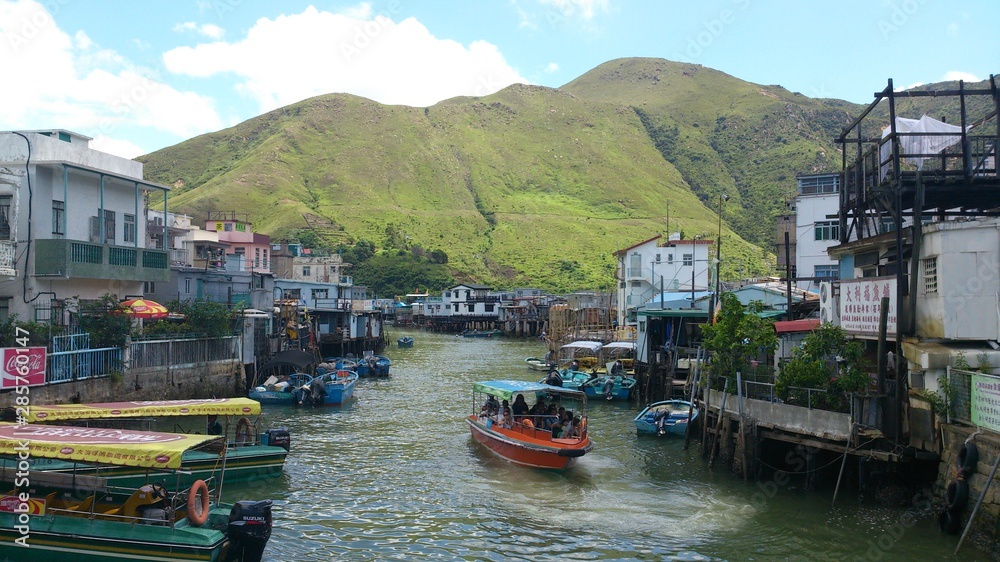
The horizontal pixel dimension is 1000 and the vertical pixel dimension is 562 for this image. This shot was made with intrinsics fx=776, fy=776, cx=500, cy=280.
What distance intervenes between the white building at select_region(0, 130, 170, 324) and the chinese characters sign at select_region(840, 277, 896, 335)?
1109 inches

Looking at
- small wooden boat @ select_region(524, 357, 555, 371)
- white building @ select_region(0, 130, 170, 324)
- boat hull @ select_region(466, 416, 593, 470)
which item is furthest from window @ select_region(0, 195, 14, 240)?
small wooden boat @ select_region(524, 357, 555, 371)

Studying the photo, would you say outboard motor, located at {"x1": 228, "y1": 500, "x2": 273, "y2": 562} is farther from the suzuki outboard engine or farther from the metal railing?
the metal railing

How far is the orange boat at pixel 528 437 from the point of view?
24.7m

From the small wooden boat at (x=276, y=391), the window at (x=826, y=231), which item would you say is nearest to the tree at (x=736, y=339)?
the window at (x=826, y=231)

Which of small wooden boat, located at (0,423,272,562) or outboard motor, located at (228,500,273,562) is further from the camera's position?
outboard motor, located at (228,500,273,562)

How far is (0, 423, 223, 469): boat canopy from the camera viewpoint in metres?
14.6

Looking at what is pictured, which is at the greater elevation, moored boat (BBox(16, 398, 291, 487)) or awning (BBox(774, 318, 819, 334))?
awning (BBox(774, 318, 819, 334))

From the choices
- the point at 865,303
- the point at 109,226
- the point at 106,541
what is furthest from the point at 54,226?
the point at 865,303

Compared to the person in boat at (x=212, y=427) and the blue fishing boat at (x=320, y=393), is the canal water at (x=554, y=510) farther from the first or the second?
the blue fishing boat at (x=320, y=393)

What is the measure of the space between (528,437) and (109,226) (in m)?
21.7

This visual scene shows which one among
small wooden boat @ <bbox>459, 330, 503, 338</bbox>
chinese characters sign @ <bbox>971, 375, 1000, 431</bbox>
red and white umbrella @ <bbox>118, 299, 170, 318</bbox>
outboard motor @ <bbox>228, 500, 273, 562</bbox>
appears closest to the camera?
outboard motor @ <bbox>228, 500, 273, 562</bbox>

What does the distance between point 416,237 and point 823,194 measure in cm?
11327

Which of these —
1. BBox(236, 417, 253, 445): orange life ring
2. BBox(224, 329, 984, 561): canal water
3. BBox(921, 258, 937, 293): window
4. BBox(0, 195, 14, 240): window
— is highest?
BBox(0, 195, 14, 240): window

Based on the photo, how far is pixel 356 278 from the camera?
130m
